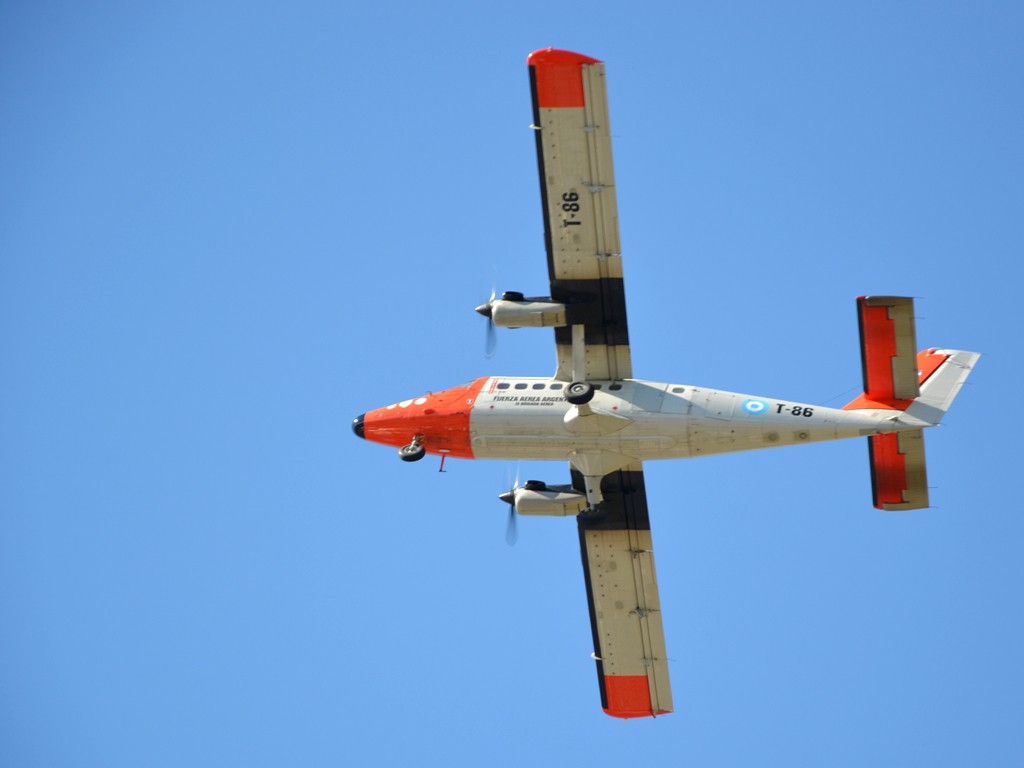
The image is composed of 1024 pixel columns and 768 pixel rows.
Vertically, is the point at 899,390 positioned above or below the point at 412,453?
above

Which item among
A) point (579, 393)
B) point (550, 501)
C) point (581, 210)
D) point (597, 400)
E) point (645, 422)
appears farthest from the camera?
point (550, 501)

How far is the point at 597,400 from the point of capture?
3522 cm

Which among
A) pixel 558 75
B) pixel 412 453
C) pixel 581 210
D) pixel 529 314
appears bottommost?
pixel 412 453

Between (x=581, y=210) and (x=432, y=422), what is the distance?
7.05 m

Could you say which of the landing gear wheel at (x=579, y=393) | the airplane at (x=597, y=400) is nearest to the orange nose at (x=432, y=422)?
the airplane at (x=597, y=400)

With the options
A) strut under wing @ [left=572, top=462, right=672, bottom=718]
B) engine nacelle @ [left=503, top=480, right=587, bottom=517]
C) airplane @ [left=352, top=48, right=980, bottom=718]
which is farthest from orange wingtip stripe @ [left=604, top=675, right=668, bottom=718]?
engine nacelle @ [left=503, top=480, right=587, bottom=517]

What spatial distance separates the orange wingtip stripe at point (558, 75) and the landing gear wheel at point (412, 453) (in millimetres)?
9359

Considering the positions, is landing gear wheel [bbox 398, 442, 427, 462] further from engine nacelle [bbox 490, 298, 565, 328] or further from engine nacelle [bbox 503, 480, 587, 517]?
engine nacelle [bbox 490, 298, 565, 328]

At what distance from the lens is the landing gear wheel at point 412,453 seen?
36.9m

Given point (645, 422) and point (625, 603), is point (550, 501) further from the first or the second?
point (645, 422)

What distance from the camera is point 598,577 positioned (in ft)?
129

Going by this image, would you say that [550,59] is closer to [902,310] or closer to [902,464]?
[902,310]

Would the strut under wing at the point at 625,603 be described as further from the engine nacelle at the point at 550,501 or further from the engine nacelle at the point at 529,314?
the engine nacelle at the point at 529,314

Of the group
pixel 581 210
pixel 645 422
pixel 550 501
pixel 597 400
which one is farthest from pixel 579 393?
pixel 550 501
